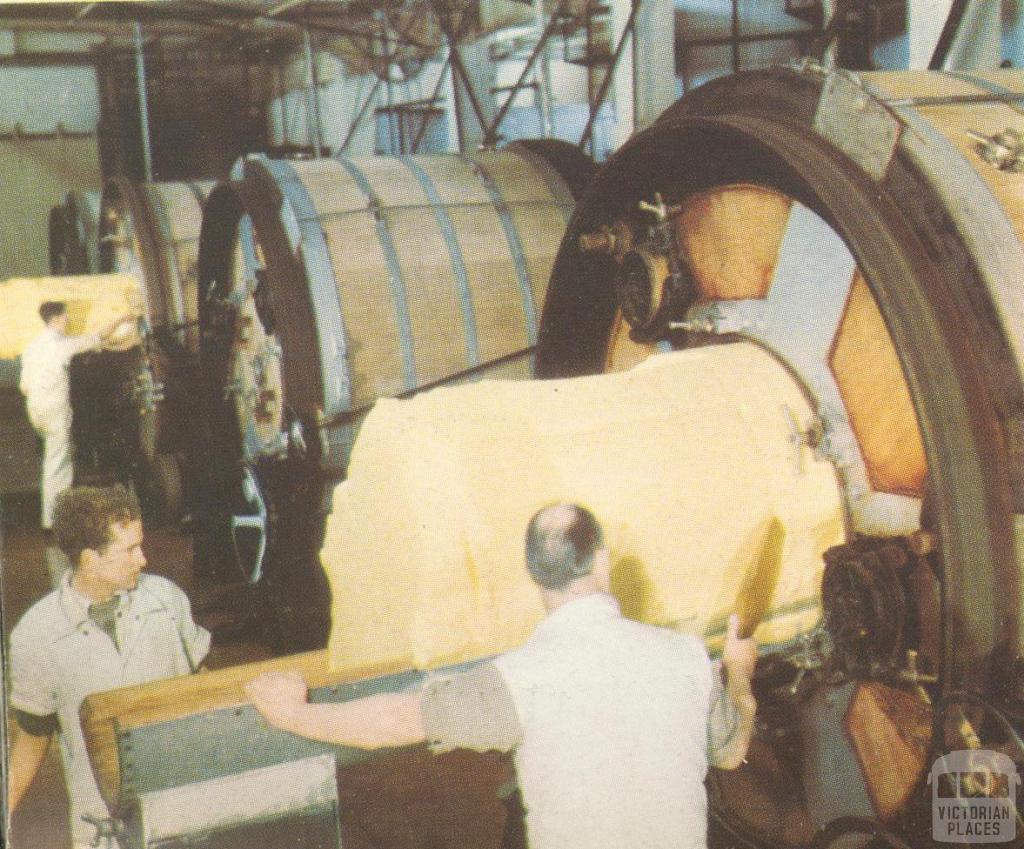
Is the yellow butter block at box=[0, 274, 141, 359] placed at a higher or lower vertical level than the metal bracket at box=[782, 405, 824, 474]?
lower

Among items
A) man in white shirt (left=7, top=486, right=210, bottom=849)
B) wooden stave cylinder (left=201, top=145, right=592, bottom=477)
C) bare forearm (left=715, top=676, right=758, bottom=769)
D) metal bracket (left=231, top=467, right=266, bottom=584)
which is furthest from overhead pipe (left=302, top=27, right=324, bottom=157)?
bare forearm (left=715, top=676, right=758, bottom=769)

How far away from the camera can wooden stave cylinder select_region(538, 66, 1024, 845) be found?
213cm

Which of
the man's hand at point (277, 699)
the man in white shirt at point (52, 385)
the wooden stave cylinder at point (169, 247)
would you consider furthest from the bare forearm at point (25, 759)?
the wooden stave cylinder at point (169, 247)

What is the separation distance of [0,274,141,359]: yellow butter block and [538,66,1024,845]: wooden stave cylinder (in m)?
4.68

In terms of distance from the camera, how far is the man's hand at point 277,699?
2227 millimetres

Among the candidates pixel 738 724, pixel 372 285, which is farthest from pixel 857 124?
pixel 372 285

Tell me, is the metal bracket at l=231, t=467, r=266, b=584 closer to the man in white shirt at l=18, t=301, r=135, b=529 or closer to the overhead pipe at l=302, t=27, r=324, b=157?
the man in white shirt at l=18, t=301, r=135, b=529

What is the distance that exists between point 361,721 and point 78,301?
5.89 metres

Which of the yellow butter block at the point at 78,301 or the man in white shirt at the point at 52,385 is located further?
the yellow butter block at the point at 78,301

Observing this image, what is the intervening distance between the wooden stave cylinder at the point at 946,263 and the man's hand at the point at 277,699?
1.34 meters

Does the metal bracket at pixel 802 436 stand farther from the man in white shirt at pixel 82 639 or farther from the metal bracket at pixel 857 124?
the man in white shirt at pixel 82 639

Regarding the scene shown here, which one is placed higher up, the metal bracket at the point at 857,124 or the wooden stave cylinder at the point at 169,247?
the metal bracket at the point at 857,124

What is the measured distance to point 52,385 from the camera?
234 inches

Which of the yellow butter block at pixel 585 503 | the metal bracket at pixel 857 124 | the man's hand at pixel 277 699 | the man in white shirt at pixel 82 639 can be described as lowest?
the man in white shirt at pixel 82 639
